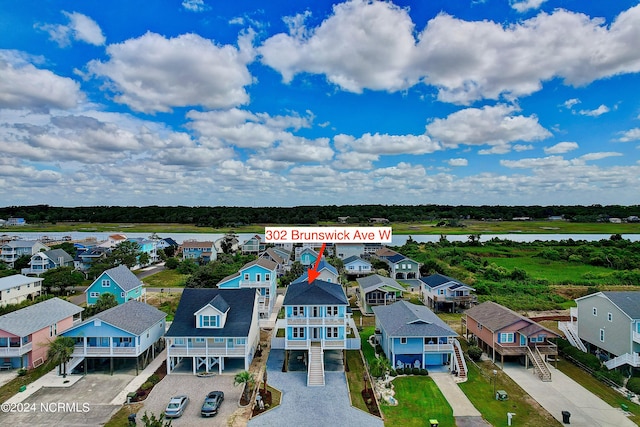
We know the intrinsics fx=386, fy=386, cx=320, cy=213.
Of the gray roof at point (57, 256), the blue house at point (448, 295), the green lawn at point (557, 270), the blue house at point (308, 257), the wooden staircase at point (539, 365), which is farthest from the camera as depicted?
the blue house at point (308, 257)

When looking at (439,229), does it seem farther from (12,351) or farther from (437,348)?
(12,351)

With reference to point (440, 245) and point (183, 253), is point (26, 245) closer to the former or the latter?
point (183, 253)

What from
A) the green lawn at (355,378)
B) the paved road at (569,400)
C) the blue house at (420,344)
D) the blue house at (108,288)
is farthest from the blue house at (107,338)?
the paved road at (569,400)

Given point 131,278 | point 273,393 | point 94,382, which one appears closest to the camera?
point 273,393

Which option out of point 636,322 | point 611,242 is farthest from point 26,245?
point 611,242

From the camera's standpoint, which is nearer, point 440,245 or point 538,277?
point 538,277

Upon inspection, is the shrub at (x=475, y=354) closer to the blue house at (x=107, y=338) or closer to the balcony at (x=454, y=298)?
the balcony at (x=454, y=298)
